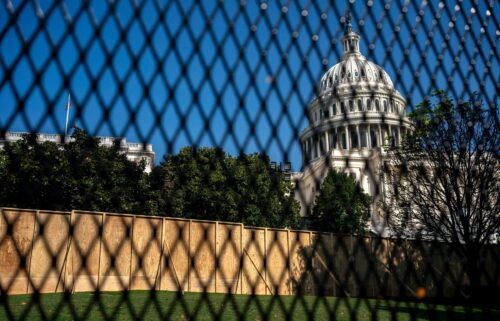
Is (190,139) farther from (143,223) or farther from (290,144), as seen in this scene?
(143,223)

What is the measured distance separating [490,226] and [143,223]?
9083mm

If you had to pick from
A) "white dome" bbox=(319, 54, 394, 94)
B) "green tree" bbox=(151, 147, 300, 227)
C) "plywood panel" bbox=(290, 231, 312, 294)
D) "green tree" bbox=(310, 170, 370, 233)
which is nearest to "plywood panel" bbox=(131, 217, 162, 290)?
"plywood panel" bbox=(290, 231, 312, 294)

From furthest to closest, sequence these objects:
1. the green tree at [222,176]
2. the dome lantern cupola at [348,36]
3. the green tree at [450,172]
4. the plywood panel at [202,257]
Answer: the plywood panel at [202,257] → the green tree at [450,172] → the dome lantern cupola at [348,36] → the green tree at [222,176]

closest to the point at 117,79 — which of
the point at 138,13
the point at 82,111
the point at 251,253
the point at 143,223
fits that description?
the point at 82,111

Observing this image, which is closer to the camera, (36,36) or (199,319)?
(36,36)

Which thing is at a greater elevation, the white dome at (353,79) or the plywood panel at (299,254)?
the white dome at (353,79)

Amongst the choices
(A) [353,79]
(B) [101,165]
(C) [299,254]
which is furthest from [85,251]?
(A) [353,79]

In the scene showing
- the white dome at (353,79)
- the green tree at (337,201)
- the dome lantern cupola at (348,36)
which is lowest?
the green tree at (337,201)

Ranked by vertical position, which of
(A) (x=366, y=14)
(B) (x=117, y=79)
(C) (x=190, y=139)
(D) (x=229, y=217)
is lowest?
(C) (x=190, y=139)

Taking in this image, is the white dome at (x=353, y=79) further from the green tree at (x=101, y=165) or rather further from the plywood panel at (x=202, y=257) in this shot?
the plywood panel at (x=202, y=257)

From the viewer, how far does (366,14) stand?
2.99m

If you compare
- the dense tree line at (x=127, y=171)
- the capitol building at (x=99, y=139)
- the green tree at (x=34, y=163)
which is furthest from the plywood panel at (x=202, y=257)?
the green tree at (x=34, y=163)

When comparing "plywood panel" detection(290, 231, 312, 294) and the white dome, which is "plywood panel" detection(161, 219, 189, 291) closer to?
"plywood panel" detection(290, 231, 312, 294)

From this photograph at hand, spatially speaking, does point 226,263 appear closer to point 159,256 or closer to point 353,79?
point 159,256
